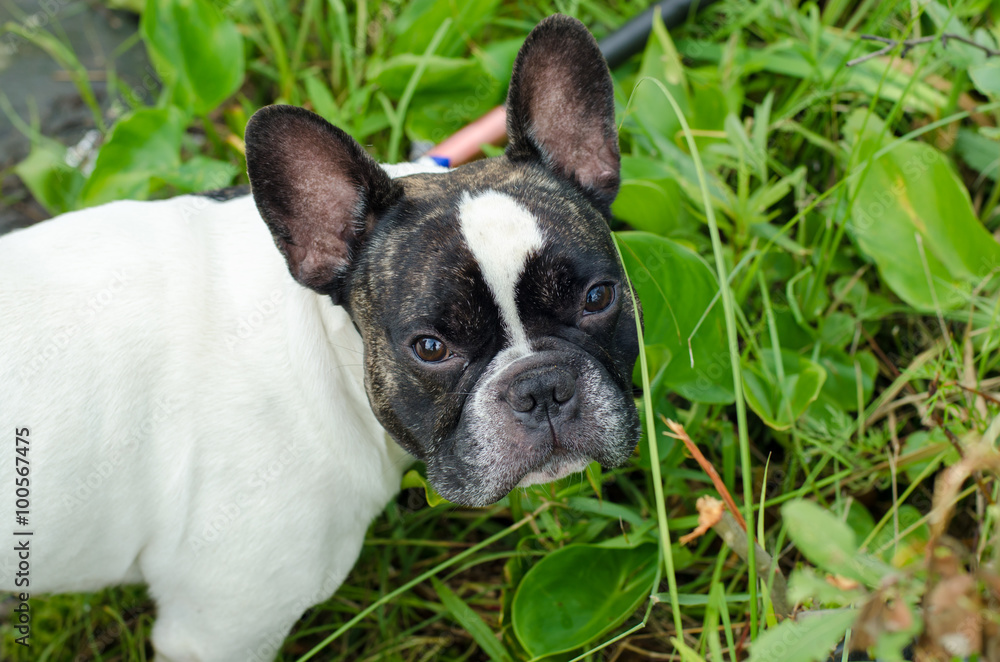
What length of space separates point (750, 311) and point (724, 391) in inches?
24.1

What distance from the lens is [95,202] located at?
3.20 metres

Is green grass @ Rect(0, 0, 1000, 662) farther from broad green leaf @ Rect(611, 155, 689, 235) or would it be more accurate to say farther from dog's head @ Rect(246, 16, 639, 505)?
dog's head @ Rect(246, 16, 639, 505)

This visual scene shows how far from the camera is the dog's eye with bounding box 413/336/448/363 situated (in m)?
2.01

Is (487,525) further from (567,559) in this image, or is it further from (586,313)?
(586,313)

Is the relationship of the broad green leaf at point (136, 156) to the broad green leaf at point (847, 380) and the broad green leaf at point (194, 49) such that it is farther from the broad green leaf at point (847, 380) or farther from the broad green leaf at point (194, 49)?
the broad green leaf at point (847, 380)

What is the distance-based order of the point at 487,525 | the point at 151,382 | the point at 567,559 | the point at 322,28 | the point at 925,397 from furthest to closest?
the point at 322,28 → the point at 487,525 → the point at 925,397 → the point at 567,559 → the point at 151,382

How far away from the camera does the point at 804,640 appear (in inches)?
47.2

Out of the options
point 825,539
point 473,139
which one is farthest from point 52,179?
point 825,539

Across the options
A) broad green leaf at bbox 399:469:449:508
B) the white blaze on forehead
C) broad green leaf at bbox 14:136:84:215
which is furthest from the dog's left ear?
broad green leaf at bbox 14:136:84:215

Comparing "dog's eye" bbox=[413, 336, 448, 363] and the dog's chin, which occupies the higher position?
"dog's eye" bbox=[413, 336, 448, 363]

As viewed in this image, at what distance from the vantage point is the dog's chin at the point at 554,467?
6.49 ft

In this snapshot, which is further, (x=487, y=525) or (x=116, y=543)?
(x=487, y=525)

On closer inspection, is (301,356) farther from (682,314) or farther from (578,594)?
(682,314)

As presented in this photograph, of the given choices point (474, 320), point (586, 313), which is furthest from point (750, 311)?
point (474, 320)
